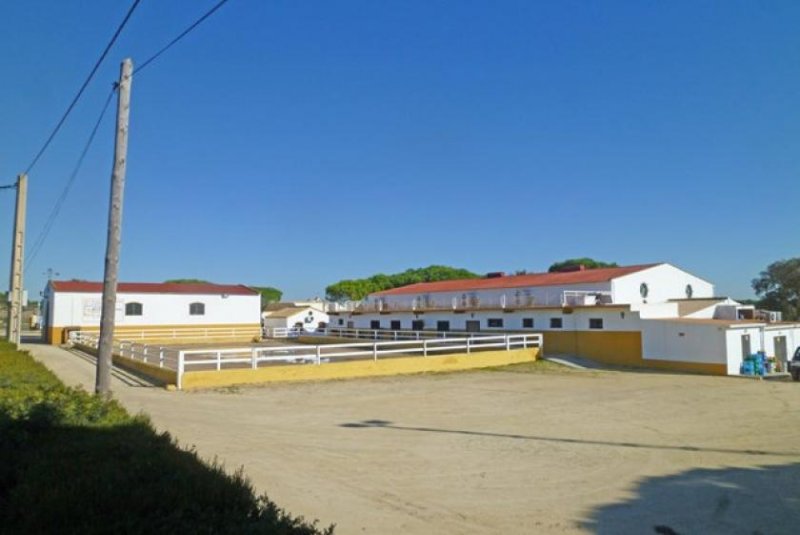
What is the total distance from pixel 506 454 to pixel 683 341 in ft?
66.3

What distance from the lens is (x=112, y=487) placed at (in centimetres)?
393

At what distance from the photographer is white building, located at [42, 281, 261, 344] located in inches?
1604

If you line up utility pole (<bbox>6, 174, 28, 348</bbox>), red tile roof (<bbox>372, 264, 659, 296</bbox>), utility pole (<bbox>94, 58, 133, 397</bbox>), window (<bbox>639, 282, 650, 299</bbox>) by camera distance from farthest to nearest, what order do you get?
1. red tile roof (<bbox>372, 264, 659, 296</bbox>)
2. window (<bbox>639, 282, 650, 299</bbox>)
3. utility pole (<bbox>6, 174, 28, 348</bbox>)
4. utility pole (<bbox>94, 58, 133, 397</bbox>)

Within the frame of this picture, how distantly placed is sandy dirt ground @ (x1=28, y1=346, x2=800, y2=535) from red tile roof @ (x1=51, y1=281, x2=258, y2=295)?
26.3 m

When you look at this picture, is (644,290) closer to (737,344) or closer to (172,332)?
(737,344)

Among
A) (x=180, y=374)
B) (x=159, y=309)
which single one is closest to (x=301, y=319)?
(x=159, y=309)

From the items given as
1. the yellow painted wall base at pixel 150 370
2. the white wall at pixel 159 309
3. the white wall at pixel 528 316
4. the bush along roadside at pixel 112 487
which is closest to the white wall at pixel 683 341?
the white wall at pixel 528 316

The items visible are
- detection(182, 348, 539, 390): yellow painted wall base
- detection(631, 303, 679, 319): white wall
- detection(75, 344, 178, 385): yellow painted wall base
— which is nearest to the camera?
detection(75, 344, 178, 385): yellow painted wall base

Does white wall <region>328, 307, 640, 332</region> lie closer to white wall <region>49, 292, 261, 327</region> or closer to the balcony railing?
the balcony railing

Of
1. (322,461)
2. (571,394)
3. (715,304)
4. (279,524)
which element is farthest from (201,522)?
(715,304)

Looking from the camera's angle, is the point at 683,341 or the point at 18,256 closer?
the point at 18,256

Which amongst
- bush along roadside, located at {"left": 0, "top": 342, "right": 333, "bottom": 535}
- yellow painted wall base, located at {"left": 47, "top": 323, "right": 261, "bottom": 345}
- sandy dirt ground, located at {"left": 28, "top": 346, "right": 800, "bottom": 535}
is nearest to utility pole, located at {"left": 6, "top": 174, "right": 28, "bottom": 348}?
sandy dirt ground, located at {"left": 28, "top": 346, "right": 800, "bottom": 535}

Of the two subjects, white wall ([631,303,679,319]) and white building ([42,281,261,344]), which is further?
white building ([42,281,261,344])

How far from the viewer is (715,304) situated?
31125mm
